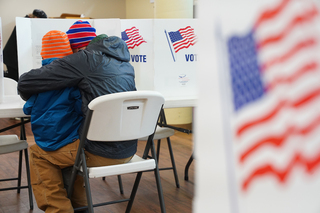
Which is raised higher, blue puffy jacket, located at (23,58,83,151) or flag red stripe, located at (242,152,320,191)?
flag red stripe, located at (242,152,320,191)

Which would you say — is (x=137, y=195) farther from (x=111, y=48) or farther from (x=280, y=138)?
(x=280, y=138)

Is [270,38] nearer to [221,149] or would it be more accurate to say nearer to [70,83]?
[221,149]

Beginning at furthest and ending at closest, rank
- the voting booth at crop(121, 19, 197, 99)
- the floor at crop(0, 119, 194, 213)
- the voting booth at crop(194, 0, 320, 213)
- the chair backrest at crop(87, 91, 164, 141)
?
1. the voting booth at crop(121, 19, 197, 99)
2. the floor at crop(0, 119, 194, 213)
3. the chair backrest at crop(87, 91, 164, 141)
4. the voting booth at crop(194, 0, 320, 213)

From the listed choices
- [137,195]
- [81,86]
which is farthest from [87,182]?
[137,195]

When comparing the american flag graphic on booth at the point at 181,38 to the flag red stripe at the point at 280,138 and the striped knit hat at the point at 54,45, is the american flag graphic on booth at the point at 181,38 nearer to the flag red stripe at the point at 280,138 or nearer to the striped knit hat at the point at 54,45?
the striped knit hat at the point at 54,45

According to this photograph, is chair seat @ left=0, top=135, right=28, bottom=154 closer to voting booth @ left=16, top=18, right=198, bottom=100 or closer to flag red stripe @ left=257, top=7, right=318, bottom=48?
voting booth @ left=16, top=18, right=198, bottom=100

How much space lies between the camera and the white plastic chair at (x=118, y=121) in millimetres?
1278

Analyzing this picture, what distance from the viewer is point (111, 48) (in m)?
1.57

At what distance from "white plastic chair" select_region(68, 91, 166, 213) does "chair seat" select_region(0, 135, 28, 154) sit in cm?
55

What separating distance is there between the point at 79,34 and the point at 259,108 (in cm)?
173

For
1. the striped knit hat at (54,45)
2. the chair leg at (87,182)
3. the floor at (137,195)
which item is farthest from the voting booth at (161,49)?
the chair leg at (87,182)

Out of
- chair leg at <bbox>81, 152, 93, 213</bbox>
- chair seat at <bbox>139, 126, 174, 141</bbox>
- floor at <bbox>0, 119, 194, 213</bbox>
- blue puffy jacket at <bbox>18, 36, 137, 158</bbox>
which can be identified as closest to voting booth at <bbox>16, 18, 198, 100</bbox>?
chair seat at <bbox>139, 126, 174, 141</bbox>

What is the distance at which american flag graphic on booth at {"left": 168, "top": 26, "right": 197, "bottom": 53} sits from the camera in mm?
2467

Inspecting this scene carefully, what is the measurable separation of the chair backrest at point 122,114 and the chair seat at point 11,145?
0.70 metres
